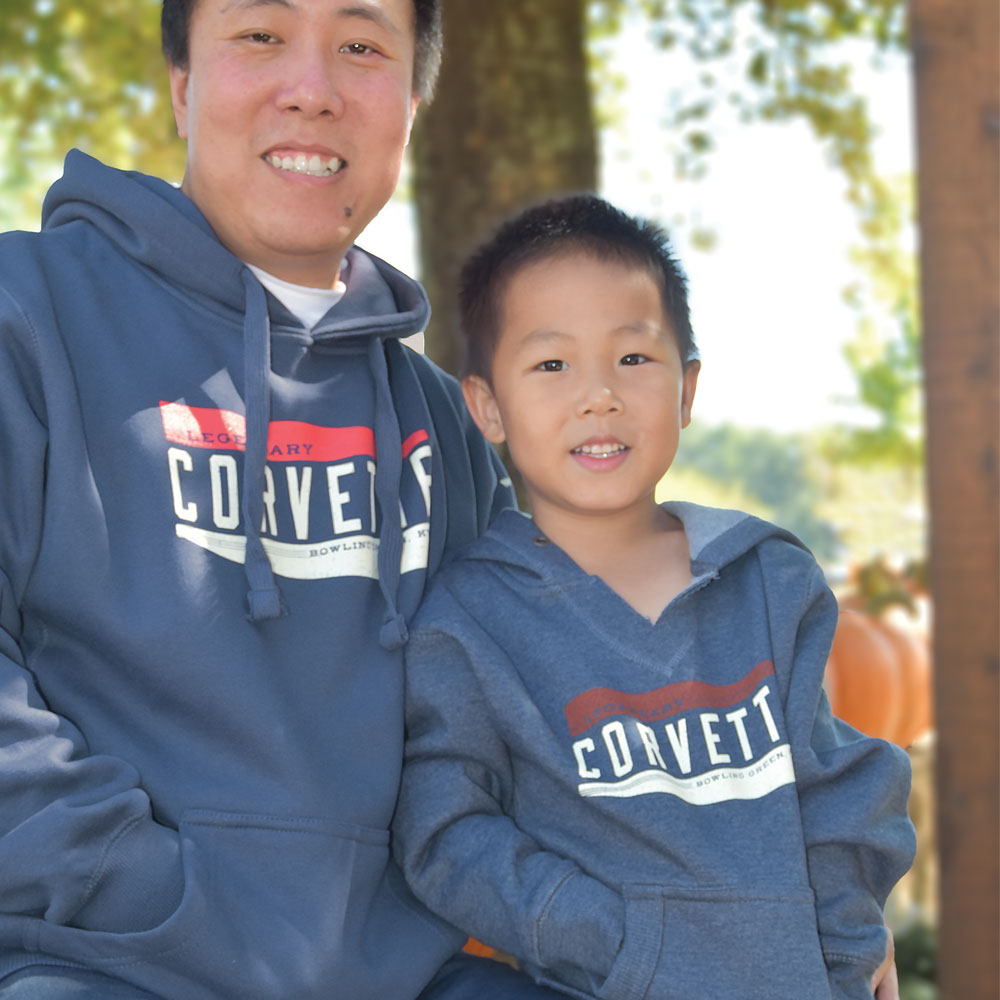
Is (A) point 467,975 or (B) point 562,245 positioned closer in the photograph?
(A) point 467,975

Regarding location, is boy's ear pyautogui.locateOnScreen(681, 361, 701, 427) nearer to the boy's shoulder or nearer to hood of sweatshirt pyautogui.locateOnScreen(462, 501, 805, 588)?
hood of sweatshirt pyautogui.locateOnScreen(462, 501, 805, 588)

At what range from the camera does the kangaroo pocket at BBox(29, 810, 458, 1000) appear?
159 centimetres

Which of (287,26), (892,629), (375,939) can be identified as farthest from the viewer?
(892,629)

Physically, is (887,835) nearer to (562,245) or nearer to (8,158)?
(562,245)

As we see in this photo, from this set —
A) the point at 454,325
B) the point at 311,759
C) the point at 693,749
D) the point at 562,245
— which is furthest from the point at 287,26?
the point at 454,325

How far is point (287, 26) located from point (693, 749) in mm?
1246

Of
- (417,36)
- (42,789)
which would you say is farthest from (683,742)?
(417,36)

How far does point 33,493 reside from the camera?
1646 mm

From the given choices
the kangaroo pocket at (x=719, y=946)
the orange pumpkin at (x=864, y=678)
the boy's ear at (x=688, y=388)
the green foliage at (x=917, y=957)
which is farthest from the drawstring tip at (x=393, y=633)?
the orange pumpkin at (x=864, y=678)

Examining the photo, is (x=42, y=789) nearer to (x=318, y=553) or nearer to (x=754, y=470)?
(x=318, y=553)

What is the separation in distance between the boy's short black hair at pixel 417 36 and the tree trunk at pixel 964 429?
129cm

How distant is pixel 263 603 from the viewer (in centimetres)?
173

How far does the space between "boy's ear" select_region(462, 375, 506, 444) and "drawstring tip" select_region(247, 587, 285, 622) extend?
55 centimetres

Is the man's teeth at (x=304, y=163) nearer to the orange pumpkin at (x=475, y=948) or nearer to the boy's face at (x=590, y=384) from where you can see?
the boy's face at (x=590, y=384)
